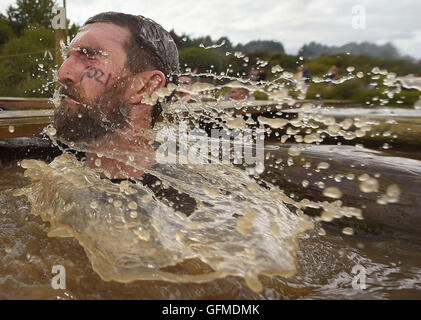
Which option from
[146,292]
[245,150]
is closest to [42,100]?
[245,150]

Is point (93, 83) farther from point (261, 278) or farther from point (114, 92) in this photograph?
point (261, 278)

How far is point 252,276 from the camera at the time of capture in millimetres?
1263

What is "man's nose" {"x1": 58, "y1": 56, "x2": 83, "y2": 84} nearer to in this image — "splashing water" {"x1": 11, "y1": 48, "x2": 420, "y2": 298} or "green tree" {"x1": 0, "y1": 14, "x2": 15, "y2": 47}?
"splashing water" {"x1": 11, "y1": 48, "x2": 420, "y2": 298}

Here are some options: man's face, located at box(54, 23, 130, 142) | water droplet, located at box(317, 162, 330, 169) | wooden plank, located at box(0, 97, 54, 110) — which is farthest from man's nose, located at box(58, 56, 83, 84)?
wooden plank, located at box(0, 97, 54, 110)

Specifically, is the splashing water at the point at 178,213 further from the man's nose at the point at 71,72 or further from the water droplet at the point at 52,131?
the man's nose at the point at 71,72

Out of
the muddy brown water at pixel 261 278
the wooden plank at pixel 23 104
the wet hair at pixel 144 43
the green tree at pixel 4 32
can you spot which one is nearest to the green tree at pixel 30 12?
the green tree at pixel 4 32

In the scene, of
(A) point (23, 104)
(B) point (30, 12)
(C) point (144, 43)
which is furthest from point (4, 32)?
(C) point (144, 43)

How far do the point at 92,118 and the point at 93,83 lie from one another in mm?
181

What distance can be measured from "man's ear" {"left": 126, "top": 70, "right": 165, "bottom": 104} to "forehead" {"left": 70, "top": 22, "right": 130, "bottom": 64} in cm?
14

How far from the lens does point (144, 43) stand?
6.32 ft

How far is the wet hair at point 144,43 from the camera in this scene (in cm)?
191

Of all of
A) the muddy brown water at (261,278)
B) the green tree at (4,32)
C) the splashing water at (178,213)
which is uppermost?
the green tree at (4,32)

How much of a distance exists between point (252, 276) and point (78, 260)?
0.66m

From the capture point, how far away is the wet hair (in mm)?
1910
